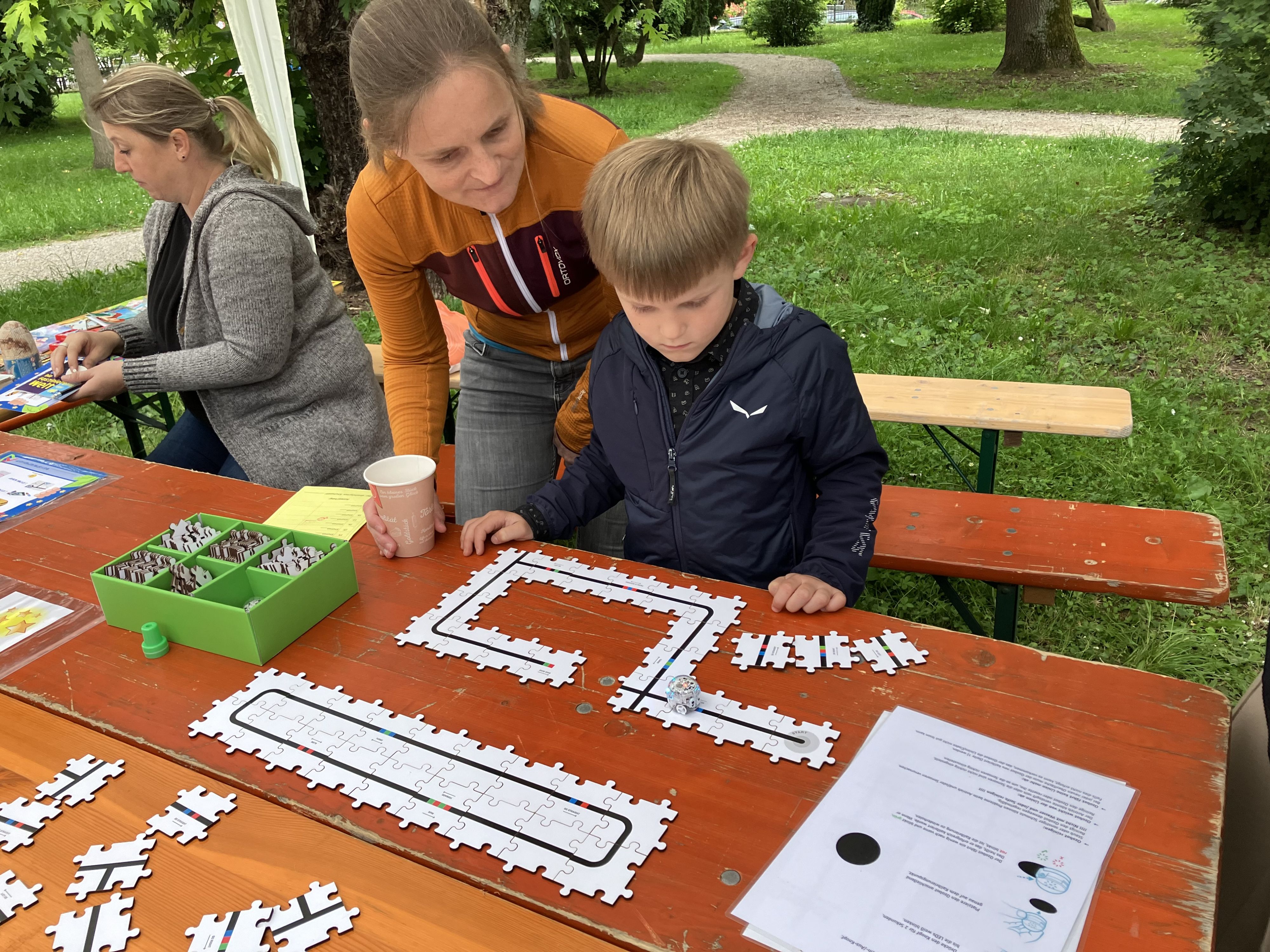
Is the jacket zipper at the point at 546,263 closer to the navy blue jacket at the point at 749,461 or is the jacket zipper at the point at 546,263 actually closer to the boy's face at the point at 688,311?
the navy blue jacket at the point at 749,461

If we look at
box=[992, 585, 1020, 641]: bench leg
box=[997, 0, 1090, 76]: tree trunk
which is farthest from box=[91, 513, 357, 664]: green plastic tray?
box=[997, 0, 1090, 76]: tree trunk

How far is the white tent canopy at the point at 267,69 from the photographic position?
16.8ft

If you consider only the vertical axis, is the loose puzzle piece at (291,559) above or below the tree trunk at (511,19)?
below

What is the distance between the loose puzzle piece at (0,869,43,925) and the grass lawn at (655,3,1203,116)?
25.2 ft

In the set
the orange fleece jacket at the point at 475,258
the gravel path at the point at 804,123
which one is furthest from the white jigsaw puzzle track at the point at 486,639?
the gravel path at the point at 804,123

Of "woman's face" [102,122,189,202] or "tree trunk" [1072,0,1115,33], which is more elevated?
"tree trunk" [1072,0,1115,33]

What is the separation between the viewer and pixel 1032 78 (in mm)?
15969

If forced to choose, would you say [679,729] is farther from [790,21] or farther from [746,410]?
[790,21]

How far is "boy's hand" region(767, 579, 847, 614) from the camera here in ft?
5.44

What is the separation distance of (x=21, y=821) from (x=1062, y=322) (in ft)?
18.9

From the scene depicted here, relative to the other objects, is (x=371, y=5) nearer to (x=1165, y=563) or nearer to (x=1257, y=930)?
(x=1165, y=563)

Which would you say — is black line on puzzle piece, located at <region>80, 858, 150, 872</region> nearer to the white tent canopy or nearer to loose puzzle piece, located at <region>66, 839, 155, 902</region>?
loose puzzle piece, located at <region>66, 839, 155, 902</region>

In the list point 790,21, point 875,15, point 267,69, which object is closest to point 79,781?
point 267,69

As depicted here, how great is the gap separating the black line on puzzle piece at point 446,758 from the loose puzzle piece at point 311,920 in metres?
0.18
